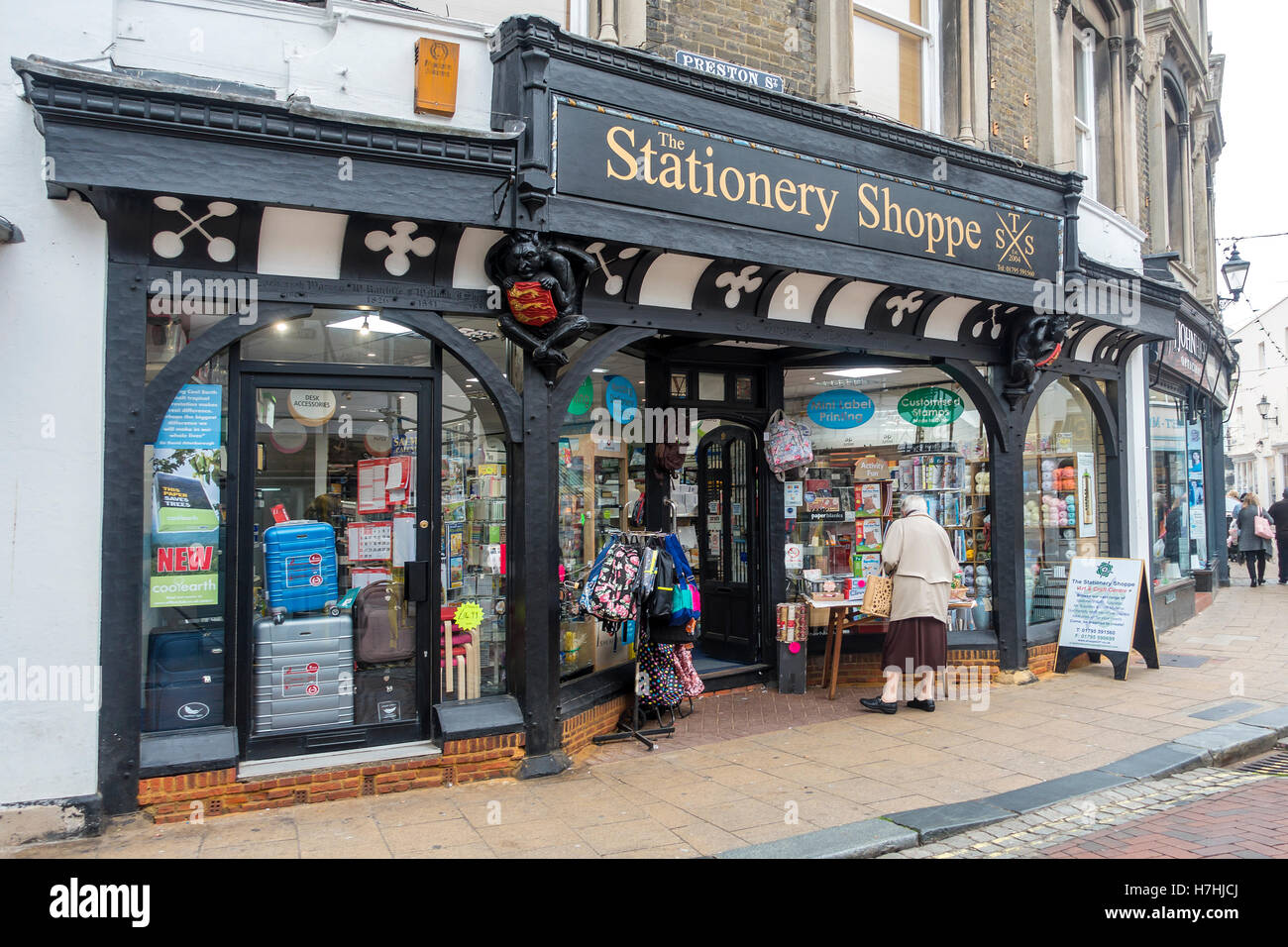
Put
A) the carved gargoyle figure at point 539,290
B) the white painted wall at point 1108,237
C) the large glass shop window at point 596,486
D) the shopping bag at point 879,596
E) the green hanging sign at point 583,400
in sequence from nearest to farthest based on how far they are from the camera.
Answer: the carved gargoyle figure at point 539,290 → the large glass shop window at point 596,486 → the green hanging sign at point 583,400 → the shopping bag at point 879,596 → the white painted wall at point 1108,237

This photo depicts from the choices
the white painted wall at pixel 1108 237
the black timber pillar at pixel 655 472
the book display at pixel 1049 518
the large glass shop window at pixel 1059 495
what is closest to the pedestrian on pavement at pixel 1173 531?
the large glass shop window at pixel 1059 495

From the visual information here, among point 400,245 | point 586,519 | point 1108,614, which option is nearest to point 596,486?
point 586,519

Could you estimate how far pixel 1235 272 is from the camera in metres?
14.8

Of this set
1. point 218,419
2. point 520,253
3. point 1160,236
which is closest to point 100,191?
point 218,419

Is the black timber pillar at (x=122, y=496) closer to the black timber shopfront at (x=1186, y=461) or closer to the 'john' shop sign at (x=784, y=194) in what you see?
the 'john' shop sign at (x=784, y=194)

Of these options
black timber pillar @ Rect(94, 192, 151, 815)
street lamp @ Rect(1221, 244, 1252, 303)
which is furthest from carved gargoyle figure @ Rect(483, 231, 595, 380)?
street lamp @ Rect(1221, 244, 1252, 303)

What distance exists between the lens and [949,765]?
6105 mm

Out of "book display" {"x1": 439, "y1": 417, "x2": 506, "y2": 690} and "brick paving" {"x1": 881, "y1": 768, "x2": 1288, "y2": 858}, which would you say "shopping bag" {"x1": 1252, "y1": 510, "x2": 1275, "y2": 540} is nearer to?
"brick paving" {"x1": 881, "y1": 768, "x2": 1288, "y2": 858}

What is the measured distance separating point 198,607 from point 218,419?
113 cm

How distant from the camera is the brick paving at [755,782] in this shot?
15.5 ft

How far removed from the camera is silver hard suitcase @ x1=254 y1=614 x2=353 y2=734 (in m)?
5.54

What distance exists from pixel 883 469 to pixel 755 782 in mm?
4556

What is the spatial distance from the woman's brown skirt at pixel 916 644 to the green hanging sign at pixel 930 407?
2.64 metres

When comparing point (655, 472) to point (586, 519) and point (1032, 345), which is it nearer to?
point (586, 519)
